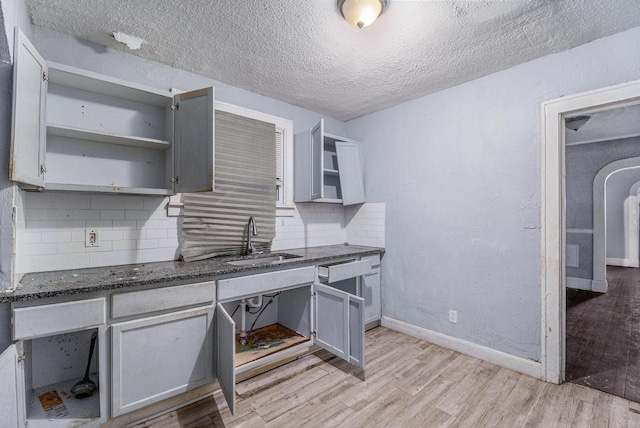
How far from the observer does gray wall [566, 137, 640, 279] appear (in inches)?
189

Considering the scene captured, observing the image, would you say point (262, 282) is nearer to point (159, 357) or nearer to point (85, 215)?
point (159, 357)

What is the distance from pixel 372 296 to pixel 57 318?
2578mm

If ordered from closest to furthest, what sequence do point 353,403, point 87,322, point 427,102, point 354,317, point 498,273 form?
point 87,322, point 353,403, point 354,317, point 498,273, point 427,102

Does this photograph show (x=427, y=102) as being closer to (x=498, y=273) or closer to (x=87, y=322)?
(x=498, y=273)

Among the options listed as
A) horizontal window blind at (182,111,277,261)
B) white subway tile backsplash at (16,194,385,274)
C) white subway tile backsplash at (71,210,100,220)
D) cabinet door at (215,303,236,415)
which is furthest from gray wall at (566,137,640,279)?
white subway tile backsplash at (71,210,100,220)

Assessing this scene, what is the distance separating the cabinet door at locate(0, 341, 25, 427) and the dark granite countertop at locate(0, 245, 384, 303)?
0.83 ft

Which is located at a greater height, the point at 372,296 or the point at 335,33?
the point at 335,33

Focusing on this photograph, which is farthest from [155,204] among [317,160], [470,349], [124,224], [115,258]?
[470,349]

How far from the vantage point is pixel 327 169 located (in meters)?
3.18

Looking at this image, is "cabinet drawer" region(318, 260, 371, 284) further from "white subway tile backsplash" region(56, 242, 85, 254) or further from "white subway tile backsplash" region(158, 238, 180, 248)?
"white subway tile backsplash" region(56, 242, 85, 254)

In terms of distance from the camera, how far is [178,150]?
212 cm

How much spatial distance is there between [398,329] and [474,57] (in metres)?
2.62

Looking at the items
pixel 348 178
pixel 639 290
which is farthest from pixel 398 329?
pixel 639 290

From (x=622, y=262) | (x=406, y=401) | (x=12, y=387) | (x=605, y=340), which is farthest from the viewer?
(x=622, y=262)
